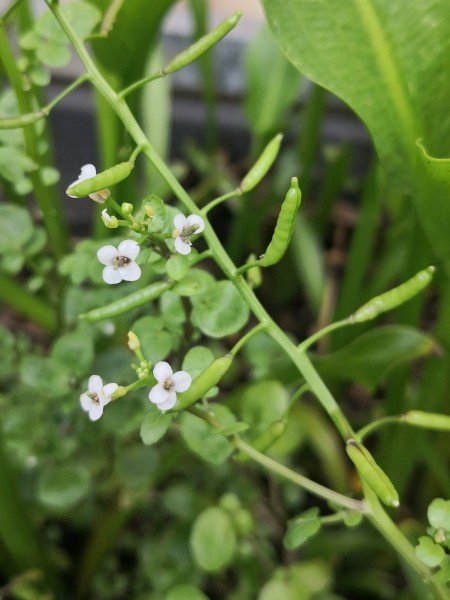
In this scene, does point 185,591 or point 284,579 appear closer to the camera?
point 185,591

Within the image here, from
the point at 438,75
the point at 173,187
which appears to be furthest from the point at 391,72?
the point at 173,187

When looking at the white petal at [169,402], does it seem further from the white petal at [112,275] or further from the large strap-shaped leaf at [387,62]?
the large strap-shaped leaf at [387,62]

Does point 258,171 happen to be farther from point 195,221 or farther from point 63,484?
point 63,484

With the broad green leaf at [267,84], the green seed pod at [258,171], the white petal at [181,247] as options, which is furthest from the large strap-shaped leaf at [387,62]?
the broad green leaf at [267,84]

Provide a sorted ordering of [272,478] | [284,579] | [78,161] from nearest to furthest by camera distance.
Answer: [284,579] < [272,478] < [78,161]

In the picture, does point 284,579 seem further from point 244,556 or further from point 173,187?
point 173,187

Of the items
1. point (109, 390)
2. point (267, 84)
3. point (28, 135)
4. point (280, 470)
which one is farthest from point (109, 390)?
point (267, 84)

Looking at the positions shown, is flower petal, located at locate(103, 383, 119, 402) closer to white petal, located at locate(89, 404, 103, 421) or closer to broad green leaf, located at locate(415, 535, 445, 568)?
white petal, located at locate(89, 404, 103, 421)

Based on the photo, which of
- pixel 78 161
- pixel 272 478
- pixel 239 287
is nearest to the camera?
pixel 239 287
